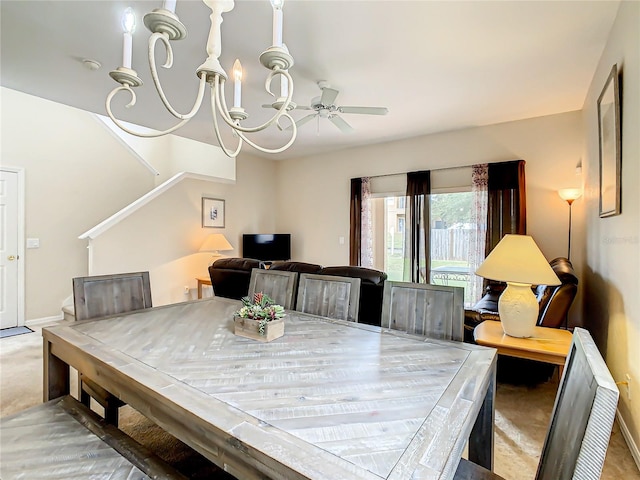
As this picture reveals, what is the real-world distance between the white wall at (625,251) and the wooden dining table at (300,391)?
1193 mm

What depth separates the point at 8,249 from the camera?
4125 mm

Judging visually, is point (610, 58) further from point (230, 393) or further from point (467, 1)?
point (230, 393)

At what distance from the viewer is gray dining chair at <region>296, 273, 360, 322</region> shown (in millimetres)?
2041

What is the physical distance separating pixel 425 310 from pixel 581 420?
1069mm

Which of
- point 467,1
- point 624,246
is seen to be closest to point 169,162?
point 467,1

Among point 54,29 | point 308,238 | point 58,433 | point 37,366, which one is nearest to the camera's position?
point 58,433

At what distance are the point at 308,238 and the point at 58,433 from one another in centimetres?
506

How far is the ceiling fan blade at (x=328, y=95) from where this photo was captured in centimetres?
294

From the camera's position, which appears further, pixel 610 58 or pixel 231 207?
pixel 231 207

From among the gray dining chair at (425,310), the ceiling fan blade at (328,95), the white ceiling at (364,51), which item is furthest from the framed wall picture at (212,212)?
the gray dining chair at (425,310)

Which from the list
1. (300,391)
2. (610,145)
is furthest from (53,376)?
(610,145)

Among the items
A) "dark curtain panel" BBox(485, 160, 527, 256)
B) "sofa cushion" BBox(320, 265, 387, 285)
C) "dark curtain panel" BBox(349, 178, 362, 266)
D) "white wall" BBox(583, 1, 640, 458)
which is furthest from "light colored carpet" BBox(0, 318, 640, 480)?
"dark curtain panel" BBox(349, 178, 362, 266)

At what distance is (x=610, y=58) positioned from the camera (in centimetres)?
242

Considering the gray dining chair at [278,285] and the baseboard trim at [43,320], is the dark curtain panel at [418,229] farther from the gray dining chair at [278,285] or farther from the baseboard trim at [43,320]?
the baseboard trim at [43,320]
